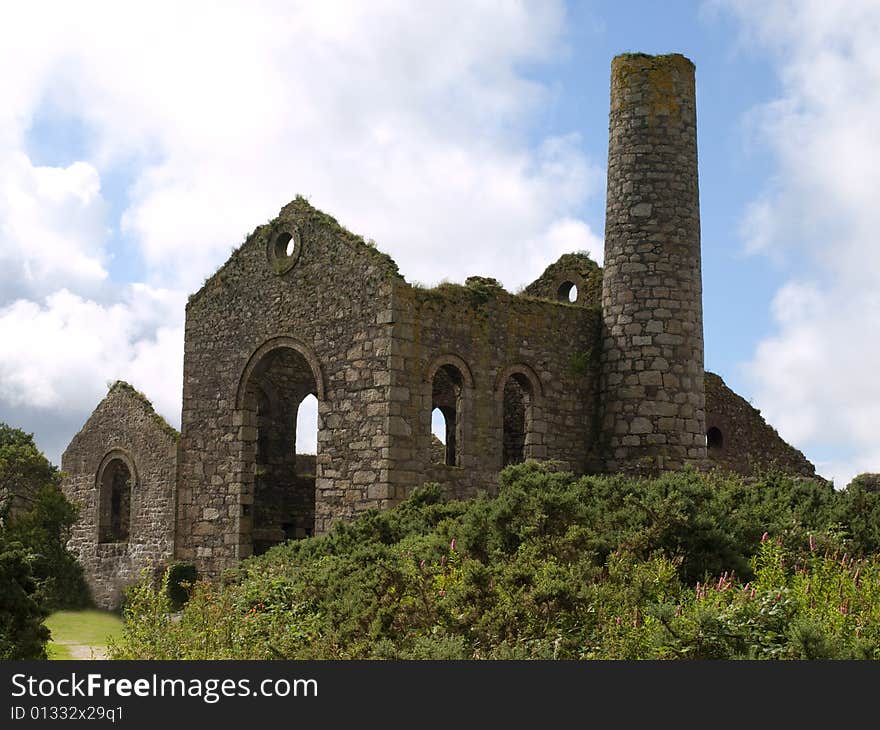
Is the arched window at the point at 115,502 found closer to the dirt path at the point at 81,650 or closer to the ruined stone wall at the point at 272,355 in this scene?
the ruined stone wall at the point at 272,355

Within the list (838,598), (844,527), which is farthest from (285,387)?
(838,598)

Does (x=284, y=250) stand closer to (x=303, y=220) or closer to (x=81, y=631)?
(x=303, y=220)

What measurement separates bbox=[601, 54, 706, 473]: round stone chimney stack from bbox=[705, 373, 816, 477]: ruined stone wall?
508 centimetres

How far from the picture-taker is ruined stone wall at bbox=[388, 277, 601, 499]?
16484 mm

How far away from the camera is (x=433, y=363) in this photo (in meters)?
16.8

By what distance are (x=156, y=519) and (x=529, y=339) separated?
9200mm

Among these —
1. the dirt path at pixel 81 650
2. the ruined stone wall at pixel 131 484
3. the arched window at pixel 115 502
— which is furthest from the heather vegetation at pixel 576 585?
the arched window at pixel 115 502

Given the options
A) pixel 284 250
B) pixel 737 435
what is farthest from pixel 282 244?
pixel 737 435

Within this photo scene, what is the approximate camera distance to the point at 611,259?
61.2 ft

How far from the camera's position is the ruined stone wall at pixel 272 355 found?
16.7 meters

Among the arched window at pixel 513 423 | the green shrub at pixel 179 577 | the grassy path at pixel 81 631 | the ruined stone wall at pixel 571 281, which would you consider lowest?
the grassy path at pixel 81 631

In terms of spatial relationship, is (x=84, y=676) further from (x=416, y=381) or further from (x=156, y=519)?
(x=156, y=519)

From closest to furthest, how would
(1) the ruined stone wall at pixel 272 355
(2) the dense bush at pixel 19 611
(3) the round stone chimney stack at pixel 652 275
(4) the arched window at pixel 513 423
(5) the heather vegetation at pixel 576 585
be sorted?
1. (5) the heather vegetation at pixel 576 585
2. (2) the dense bush at pixel 19 611
3. (1) the ruined stone wall at pixel 272 355
4. (3) the round stone chimney stack at pixel 652 275
5. (4) the arched window at pixel 513 423

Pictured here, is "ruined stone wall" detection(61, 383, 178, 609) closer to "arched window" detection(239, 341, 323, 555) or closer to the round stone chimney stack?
"arched window" detection(239, 341, 323, 555)
